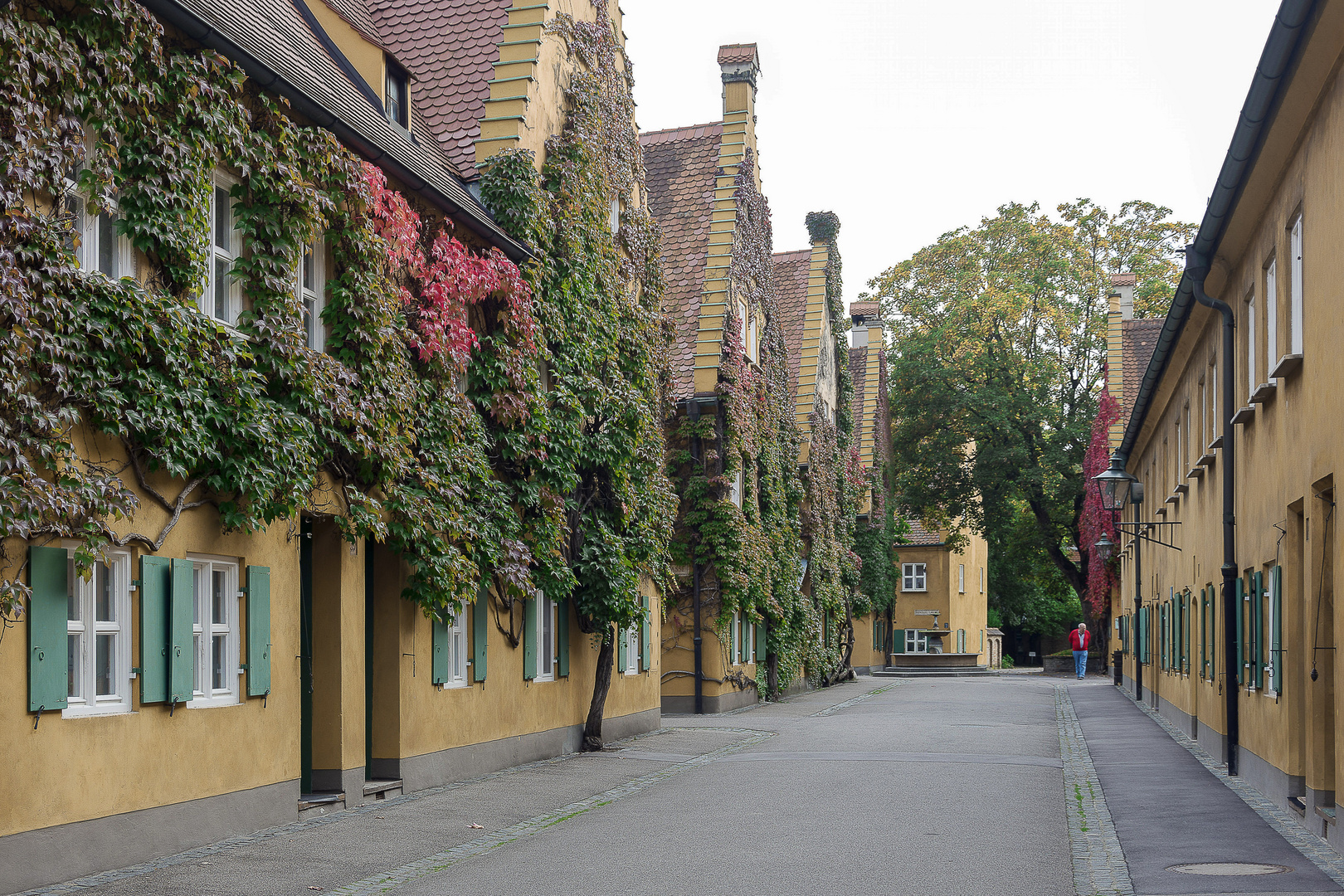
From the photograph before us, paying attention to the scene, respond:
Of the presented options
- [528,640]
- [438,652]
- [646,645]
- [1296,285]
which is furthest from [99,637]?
[646,645]

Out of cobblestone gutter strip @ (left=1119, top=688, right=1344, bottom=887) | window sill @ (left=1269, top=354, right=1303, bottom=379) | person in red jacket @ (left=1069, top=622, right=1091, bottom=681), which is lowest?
person in red jacket @ (left=1069, top=622, right=1091, bottom=681)

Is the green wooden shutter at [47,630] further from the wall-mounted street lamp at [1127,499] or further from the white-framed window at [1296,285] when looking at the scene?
the wall-mounted street lamp at [1127,499]

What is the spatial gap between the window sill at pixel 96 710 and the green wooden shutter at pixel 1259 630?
423 inches

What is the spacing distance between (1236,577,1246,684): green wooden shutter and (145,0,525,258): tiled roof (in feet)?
29.9

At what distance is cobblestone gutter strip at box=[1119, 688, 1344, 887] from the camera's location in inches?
387

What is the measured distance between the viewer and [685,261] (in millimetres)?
29234

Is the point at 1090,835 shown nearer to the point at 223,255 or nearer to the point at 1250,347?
the point at 1250,347

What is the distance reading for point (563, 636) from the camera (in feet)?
62.4

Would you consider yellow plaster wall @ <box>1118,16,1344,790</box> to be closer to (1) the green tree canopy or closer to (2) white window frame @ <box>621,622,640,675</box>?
(2) white window frame @ <box>621,622,640,675</box>

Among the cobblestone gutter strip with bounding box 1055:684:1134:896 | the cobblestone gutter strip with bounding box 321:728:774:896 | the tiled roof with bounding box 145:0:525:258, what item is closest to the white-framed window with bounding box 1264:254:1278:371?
the cobblestone gutter strip with bounding box 1055:684:1134:896

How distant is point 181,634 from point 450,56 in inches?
445

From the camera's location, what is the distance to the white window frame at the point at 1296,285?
12.2 meters

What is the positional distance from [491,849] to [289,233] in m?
5.23

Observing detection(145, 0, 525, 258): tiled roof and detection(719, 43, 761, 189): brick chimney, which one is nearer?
detection(145, 0, 525, 258): tiled roof
